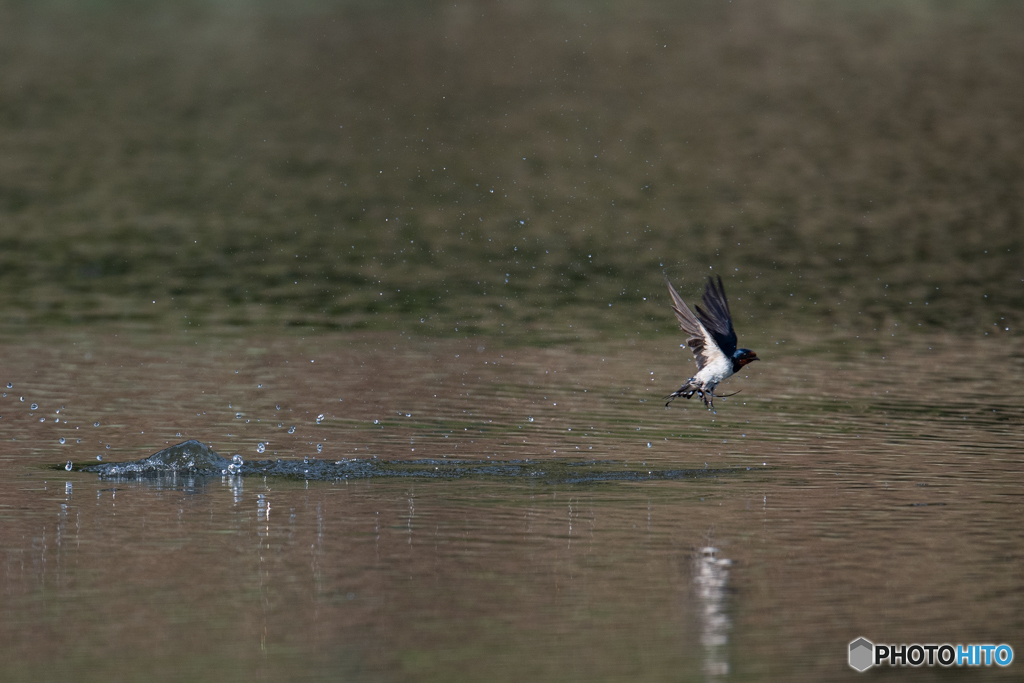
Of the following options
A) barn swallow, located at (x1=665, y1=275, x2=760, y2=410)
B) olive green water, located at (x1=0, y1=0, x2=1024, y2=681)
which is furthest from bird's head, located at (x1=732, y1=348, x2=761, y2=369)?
olive green water, located at (x1=0, y1=0, x2=1024, y2=681)

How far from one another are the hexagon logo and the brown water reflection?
156mm

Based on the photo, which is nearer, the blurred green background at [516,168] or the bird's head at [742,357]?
the bird's head at [742,357]

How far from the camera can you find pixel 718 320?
14.1m

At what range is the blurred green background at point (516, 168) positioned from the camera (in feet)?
81.6

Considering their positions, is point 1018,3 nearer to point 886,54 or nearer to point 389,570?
point 886,54

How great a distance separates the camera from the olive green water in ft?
34.4

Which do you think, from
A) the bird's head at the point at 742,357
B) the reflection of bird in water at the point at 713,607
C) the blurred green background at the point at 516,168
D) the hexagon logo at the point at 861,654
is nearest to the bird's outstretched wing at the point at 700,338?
the bird's head at the point at 742,357

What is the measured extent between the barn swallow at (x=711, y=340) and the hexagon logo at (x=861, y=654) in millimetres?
4104

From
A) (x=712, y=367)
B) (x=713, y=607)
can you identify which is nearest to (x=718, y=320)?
(x=712, y=367)

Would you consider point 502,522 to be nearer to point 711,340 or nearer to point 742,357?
point 742,357

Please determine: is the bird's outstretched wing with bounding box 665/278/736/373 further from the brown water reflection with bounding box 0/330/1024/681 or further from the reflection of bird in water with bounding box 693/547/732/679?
the reflection of bird in water with bounding box 693/547/732/679

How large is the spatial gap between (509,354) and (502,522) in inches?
315

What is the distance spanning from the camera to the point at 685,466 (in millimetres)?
15141

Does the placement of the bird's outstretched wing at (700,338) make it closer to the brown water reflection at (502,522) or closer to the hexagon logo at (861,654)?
the brown water reflection at (502,522)
